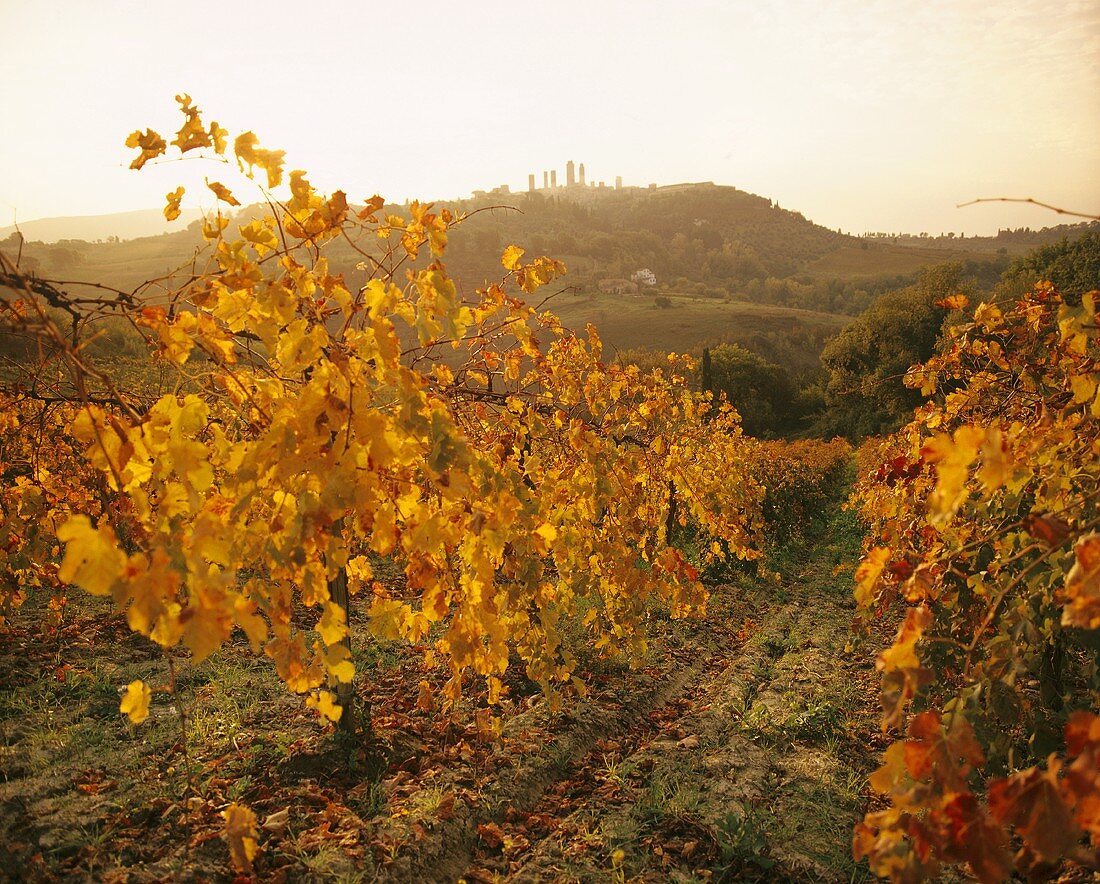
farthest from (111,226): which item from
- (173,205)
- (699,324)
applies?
(699,324)

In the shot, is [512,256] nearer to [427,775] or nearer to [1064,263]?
[427,775]

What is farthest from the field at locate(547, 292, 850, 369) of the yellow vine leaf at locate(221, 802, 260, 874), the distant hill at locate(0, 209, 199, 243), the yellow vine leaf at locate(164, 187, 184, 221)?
the yellow vine leaf at locate(221, 802, 260, 874)

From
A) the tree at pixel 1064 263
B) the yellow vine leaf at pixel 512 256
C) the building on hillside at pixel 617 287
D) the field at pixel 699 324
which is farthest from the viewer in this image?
the building on hillside at pixel 617 287

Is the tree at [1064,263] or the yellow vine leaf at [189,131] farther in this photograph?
the tree at [1064,263]

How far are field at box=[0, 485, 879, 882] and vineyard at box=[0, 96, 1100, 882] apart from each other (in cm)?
2

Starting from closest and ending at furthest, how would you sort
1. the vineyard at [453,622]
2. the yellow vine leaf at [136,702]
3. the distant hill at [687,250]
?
1. the vineyard at [453,622]
2. the yellow vine leaf at [136,702]
3. the distant hill at [687,250]

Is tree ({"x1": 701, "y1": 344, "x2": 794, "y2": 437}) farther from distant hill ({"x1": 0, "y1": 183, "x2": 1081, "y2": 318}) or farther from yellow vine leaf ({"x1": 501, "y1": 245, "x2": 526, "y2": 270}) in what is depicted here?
yellow vine leaf ({"x1": 501, "y1": 245, "x2": 526, "y2": 270})

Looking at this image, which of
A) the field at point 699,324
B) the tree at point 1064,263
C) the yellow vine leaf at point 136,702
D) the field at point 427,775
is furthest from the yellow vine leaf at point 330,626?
the field at point 699,324

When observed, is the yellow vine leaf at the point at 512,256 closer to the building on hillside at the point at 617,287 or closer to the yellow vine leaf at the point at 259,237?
the yellow vine leaf at the point at 259,237

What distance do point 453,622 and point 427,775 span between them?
1729mm

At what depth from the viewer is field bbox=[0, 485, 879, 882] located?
9.34 feet

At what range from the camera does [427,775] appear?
11.5ft

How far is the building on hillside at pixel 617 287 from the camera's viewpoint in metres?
80.8

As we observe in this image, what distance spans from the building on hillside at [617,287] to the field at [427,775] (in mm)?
77244
